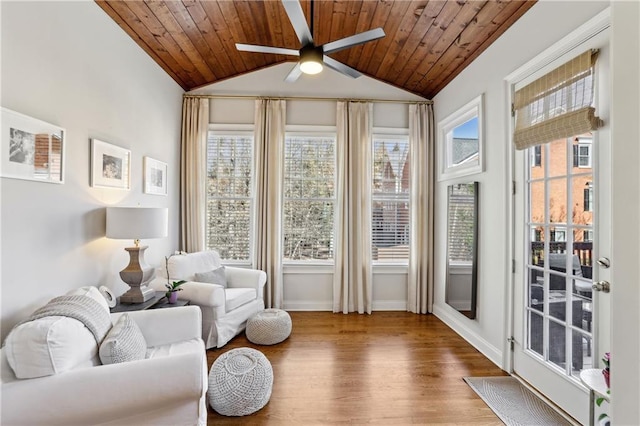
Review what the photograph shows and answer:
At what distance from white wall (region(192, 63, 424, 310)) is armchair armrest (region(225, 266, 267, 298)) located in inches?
22.6

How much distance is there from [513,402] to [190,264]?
3178 millimetres

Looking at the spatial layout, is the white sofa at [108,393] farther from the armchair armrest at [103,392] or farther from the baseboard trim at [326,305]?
the baseboard trim at [326,305]

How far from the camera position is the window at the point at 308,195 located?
13.9 ft

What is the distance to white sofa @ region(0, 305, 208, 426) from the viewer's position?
4.40 feet

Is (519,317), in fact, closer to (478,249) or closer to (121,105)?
(478,249)

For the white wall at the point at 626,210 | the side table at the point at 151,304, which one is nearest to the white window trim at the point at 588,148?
the white wall at the point at 626,210

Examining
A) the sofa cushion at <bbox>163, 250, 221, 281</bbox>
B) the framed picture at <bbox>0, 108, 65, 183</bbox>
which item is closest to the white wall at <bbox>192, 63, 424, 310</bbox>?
the sofa cushion at <bbox>163, 250, 221, 281</bbox>

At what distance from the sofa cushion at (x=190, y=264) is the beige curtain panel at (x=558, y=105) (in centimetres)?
339

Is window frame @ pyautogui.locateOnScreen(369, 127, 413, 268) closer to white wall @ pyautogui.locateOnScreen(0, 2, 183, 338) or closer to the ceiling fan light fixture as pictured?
the ceiling fan light fixture

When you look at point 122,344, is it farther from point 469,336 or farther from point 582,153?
point 469,336

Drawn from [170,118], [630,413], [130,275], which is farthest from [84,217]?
[630,413]

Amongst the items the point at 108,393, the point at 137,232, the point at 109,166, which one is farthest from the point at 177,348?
the point at 109,166

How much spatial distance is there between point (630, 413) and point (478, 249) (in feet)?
8.42

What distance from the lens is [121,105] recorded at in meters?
2.83
